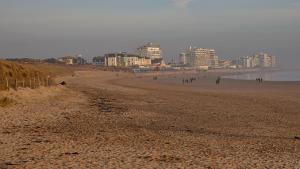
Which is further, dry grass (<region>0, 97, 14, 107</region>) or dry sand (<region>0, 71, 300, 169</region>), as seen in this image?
dry grass (<region>0, 97, 14, 107</region>)

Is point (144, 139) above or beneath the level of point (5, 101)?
beneath

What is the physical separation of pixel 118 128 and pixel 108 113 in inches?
208

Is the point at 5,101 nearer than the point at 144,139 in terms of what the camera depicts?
No

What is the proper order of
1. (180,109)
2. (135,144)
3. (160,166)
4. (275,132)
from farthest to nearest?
(180,109) < (275,132) < (135,144) < (160,166)

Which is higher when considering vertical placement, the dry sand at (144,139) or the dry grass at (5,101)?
the dry grass at (5,101)

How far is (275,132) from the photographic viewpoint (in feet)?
51.7

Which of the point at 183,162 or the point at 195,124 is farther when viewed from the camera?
the point at 195,124

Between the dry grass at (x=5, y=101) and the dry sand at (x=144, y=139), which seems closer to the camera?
the dry sand at (x=144, y=139)

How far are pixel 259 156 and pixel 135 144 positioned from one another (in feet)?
10.8

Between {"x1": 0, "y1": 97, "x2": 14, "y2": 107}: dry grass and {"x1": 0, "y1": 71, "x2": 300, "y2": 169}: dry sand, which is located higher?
{"x1": 0, "y1": 97, "x2": 14, "y2": 107}: dry grass

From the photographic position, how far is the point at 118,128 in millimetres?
15969

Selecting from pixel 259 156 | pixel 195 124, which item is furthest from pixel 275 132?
pixel 259 156

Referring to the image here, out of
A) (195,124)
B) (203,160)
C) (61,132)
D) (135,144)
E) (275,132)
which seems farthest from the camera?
(195,124)

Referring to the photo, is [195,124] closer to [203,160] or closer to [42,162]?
[203,160]
